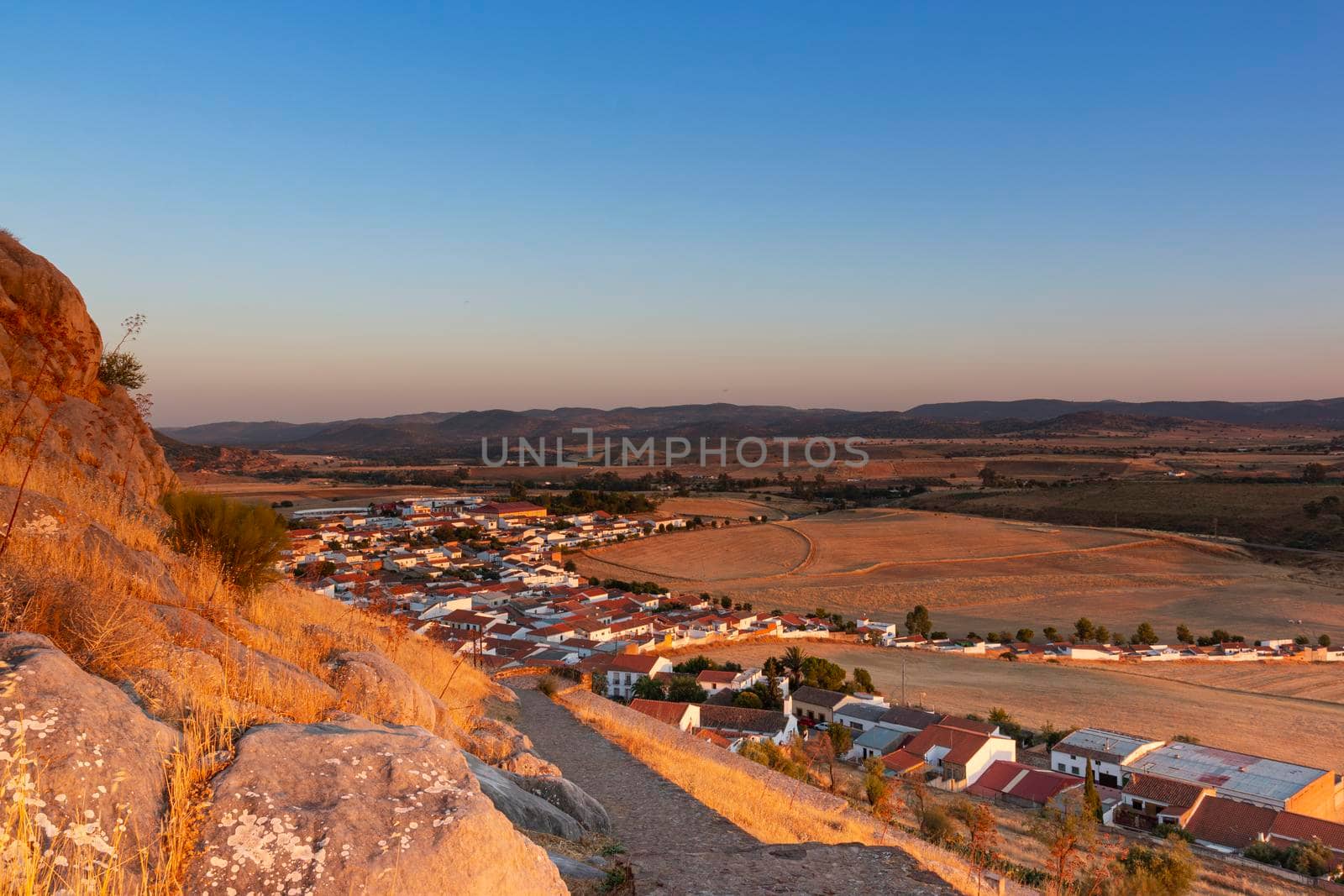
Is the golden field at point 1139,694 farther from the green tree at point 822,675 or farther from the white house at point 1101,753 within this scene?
the white house at point 1101,753

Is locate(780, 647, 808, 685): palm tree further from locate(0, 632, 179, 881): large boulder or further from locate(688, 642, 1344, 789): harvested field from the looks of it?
locate(0, 632, 179, 881): large boulder

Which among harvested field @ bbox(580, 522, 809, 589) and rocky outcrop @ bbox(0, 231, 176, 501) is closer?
rocky outcrop @ bbox(0, 231, 176, 501)

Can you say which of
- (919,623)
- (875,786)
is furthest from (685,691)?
(919,623)

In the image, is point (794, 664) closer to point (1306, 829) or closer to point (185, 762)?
point (1306, 829)

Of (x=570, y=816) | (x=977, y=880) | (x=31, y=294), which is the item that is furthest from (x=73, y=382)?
(x=977, y=880)

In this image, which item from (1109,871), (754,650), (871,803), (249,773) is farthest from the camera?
(754,650)

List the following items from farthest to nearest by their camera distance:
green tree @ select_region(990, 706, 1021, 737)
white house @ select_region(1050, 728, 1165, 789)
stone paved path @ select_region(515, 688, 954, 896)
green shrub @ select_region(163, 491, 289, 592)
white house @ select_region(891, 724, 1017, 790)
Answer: green tree @ select_region(990, 706, 1021, 737) < white house @ select_region(1050, 728, 1165, 789) < white house @ select_region(891, 724, 1017, 790) < green shrub @ select_region(163, 491, 289, 592) < stone paved path @ select_region(515, 688, 954, 896)

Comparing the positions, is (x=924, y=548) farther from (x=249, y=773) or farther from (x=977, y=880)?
(x=249, y=773)

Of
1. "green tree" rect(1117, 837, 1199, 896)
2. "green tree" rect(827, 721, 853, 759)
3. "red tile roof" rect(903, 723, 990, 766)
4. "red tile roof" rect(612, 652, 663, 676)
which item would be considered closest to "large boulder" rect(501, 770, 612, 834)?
"green tree" rect(1117, 837, 1199, 896)
